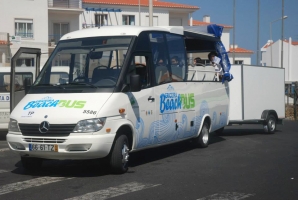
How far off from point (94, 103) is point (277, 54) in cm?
7937

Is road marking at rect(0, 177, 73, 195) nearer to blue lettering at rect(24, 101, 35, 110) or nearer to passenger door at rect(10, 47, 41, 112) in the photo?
blue lettering at rect(24, 101, 35, 110)

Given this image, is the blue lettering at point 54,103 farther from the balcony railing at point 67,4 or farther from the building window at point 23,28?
the balcony railing at point 67,4

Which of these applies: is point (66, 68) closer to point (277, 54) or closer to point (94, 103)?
point (94, 103)

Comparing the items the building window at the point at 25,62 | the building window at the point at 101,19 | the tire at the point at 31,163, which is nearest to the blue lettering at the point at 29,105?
the tire at the point at 31,163

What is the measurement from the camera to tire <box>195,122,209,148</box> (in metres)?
14.2

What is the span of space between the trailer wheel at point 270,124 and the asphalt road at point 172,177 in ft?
13.2

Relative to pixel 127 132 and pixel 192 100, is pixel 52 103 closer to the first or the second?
pixel 127 132

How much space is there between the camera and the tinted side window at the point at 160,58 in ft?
38.4

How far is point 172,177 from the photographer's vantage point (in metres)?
9.91

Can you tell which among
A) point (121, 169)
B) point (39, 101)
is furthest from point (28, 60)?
point (121, 169)

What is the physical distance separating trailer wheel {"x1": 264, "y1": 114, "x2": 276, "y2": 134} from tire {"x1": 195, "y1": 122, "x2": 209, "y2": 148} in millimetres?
4171

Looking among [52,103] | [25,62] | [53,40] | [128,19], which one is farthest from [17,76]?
[128,19]

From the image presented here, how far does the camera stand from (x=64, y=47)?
11.5 m

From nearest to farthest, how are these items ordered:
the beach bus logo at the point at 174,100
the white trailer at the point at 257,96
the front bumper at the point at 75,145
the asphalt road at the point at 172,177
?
the asphalt road at the point at 172,177 < the front bumper at the point at 75,145 < the beach bus logo at the point at 174,100 < the white trailer at the point at 257,96
